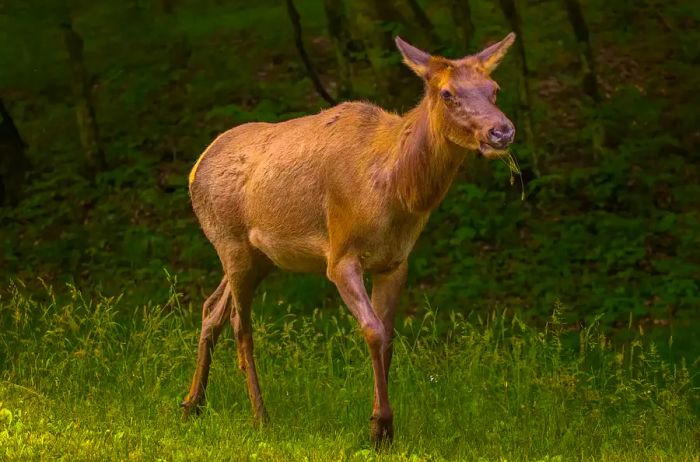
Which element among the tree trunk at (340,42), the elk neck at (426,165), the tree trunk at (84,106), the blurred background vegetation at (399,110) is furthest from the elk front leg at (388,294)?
the tree trunk at (84,106)

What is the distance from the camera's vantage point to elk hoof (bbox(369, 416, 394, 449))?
7.66 meters

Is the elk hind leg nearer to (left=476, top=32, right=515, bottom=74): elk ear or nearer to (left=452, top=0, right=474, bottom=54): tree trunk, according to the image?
(left=476, top=32, right=515, bottom=74): elk ear

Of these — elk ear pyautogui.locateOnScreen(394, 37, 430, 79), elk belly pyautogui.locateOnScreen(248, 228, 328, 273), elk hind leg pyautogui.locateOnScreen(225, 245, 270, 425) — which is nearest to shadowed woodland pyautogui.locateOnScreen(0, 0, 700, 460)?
elk hind leg pyautogui.locateOnScreen(225, 245, 270, 425)

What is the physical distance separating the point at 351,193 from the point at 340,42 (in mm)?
8432

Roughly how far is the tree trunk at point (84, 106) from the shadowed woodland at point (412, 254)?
0.03 metres

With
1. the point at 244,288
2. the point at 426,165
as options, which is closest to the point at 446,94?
the point at 426,165

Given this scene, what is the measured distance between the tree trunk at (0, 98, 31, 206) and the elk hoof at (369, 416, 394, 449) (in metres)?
10.4

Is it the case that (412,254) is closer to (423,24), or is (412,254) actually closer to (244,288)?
(423,24)

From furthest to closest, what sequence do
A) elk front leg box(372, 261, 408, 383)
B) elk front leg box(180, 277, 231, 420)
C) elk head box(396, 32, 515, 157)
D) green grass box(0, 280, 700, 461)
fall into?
elk front leg box(180, 277, 231, 420), elk front leg box(372, 261, 408, 383), green grass box(0, 280, 700, 461), elk head box(396, 32, 515, 157)

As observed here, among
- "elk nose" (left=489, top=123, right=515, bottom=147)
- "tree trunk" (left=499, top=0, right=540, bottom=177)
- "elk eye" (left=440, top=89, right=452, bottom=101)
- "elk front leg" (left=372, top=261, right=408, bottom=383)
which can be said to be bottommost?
"tree trunk" (left=499, top=0, right=540, bottom=177)

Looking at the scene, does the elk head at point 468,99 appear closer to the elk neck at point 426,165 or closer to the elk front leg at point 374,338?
the elk neck at point 426,165

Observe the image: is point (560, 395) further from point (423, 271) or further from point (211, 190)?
point (423, 271)

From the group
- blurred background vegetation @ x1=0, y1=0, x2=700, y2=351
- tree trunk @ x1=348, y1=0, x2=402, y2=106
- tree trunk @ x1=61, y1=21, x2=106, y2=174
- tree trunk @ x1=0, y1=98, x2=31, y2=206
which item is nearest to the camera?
blurred background vegetation @ x1=0, y1=0, x2=700, y2=351

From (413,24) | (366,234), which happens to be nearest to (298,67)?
(413,24)
